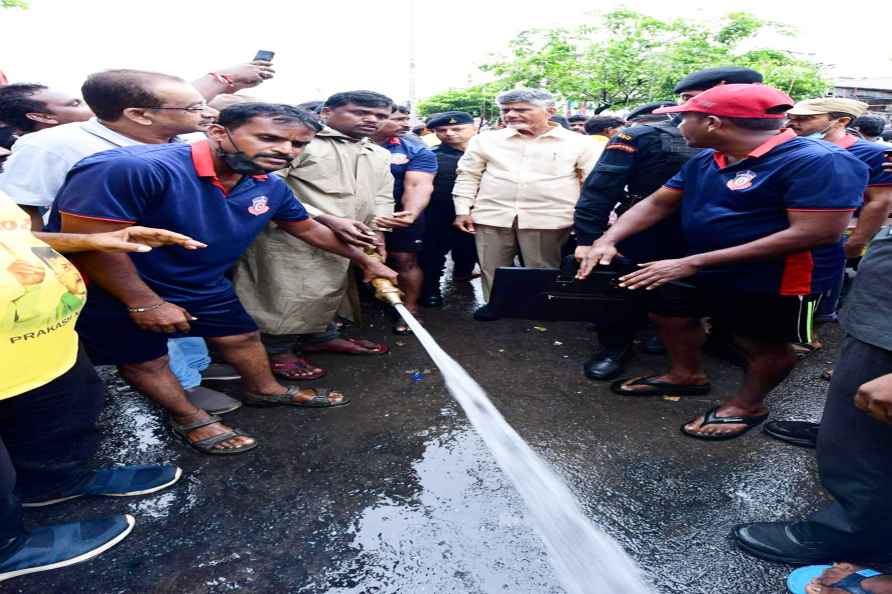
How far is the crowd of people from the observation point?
75.5 inches

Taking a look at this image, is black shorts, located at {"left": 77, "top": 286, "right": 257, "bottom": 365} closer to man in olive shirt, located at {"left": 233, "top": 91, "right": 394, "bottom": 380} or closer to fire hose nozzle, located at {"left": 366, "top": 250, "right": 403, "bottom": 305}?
man in olive shirt, located at {"left": 233, "top": 91, "right": 394, "bottom": 380}

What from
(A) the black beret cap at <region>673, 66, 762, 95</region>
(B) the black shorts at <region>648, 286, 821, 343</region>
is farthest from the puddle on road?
(A) the black beret cap at <region>673, 66, 762, 95</region>

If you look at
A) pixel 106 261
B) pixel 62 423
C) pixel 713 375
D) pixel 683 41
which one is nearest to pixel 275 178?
pixel 106 261

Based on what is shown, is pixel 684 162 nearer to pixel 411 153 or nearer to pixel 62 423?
pixel 411 153

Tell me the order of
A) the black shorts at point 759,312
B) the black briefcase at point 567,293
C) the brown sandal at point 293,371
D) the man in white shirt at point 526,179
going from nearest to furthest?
the black shorts at point 759,312 < the black briefcase at point 567,293 < the brown sandal at point 293,371 < the man in white shirt at point 526,179

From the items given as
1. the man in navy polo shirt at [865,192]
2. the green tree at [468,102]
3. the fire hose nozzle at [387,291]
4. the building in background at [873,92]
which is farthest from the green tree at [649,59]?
the fire hose nozzle at [387,291]

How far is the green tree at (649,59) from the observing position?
20703 mm

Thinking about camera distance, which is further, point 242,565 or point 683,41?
point 683,41

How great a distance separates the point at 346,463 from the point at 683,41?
23.5 metres

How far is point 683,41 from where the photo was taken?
21.0 m

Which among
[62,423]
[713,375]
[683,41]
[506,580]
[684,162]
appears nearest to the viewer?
[506,580]

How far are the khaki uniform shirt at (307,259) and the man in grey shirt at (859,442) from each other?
2.77 m

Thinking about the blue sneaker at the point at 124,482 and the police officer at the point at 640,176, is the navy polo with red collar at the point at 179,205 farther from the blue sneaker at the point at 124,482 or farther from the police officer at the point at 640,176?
the police officer at the point at 640,176

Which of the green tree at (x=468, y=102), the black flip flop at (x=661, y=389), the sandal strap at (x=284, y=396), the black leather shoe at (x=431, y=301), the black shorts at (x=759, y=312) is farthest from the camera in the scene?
the green tree at (x=468, y=102)
